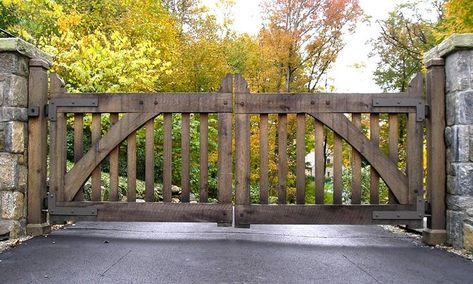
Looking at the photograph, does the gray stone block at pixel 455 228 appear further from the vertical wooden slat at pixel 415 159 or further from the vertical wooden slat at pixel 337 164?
the vertical wooden slat at pixel 337 164

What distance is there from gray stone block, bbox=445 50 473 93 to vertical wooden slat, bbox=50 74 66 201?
375cm

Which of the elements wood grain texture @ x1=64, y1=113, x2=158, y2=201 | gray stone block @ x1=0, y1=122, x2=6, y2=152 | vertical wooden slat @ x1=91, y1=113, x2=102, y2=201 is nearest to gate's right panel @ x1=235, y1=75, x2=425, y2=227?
wood grain texture @ x1=64, y1=113, x2=158, y2=201

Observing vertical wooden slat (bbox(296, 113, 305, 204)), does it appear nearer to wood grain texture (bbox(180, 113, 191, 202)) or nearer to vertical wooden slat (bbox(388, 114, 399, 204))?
vertical wooden slat (bbox(388, 114, 399, 204))

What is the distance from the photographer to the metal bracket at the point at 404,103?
4.42 meters

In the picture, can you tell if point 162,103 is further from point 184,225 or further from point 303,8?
point 303,8

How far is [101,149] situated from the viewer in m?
4.60

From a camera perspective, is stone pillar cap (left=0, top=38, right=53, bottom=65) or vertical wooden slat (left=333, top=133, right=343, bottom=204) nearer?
stone pillar cap (left=0, top=38, right=53, bottom=65)

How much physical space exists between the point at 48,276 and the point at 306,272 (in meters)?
1.68

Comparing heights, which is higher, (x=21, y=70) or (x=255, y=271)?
(x=21, y=70)

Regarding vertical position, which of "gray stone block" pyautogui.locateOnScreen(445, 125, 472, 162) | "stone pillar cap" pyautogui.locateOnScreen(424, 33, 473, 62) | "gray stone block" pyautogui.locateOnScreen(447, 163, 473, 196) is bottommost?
"gray stone block" pyautogui.locateOnScreen(447, 163, 473, 196)

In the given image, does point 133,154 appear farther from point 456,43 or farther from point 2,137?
point 456,43

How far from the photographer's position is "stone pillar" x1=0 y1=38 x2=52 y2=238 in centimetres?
428

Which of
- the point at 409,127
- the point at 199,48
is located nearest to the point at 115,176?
the point at 409,127

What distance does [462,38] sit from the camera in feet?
13.1
